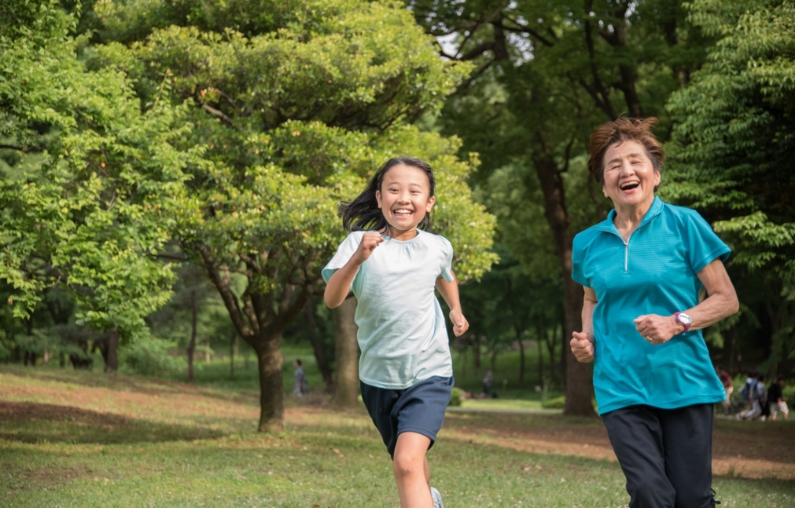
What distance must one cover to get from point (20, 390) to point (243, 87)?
8.75 metres

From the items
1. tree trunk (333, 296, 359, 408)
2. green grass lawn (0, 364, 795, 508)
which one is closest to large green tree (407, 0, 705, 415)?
tree trunk (333, 296, 359, 408)

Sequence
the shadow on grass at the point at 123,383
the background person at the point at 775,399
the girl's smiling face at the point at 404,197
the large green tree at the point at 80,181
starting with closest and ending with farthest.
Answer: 1. the girl's smiling face at the point at 404,197
2. the large green tree at the point at 80,181
3. the shadow on grass at the point at 123,383
4. the background person at the point at 775,399

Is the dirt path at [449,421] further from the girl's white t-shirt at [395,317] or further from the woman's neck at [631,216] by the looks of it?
the woman's neck at [631,216]

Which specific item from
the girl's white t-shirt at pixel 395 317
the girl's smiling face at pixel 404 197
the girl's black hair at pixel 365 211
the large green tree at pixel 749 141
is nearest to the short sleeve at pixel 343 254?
the girl's white t-shirt at pixel 395 317

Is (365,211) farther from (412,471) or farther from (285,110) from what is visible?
(285,110)

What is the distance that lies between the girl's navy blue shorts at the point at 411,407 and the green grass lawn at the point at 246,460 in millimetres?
3647

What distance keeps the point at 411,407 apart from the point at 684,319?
1.45 meters

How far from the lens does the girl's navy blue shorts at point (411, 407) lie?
410cm

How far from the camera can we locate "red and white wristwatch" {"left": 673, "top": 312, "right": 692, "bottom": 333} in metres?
3.26

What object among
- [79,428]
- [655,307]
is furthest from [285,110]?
[655,307]

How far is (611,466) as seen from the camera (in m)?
12.3

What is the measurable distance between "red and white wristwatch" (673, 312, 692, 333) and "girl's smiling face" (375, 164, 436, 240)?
152 centimetres

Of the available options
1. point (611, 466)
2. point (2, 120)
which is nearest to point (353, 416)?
point (611, 466)

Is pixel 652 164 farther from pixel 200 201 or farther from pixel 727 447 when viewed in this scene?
pixel 727 447
